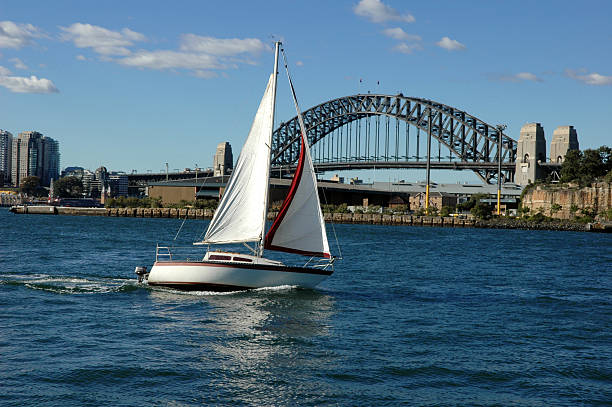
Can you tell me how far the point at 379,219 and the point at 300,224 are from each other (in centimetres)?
8215

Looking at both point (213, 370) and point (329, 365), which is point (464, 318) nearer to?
point (329, 365)

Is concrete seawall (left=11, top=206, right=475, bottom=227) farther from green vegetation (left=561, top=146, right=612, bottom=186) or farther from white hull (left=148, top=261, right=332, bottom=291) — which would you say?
white hull (left=148, top=261, right=332, bottom=291)

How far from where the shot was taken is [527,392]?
12398 mm

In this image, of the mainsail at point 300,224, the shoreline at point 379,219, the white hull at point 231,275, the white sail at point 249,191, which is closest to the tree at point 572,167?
the shoreline at point 379,219

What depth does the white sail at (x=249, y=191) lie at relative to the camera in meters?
22.0

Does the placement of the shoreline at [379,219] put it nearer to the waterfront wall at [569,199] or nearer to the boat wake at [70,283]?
the waterfront wall at [569,199]

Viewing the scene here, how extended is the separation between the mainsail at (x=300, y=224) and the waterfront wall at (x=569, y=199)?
71020 mm

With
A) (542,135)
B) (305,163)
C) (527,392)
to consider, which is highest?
(542,135)

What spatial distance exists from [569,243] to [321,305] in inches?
1644

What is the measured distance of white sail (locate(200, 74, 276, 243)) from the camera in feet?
72.3

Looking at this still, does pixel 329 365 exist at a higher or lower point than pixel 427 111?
lower

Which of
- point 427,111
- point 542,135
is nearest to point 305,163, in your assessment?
point 542,135

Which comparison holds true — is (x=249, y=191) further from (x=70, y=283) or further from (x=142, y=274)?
(x=70, y=283)

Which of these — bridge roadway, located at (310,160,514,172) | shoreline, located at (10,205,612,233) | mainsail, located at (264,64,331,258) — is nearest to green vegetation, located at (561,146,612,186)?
shoreline, located at (10,205,612,233)
